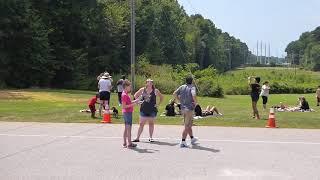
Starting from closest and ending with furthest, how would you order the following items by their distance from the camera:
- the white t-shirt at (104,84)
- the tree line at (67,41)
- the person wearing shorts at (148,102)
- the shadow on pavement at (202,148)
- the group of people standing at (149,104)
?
the shadow on pavement at (202,148) → the group of people standing at (149,104) → the person wearing shorts at (148,102) → the white t-shirt at (104,84) → the tree line at (67,41)

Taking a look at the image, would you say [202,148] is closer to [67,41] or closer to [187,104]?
[187,104]

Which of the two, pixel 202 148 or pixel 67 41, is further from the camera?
pixel 67 41

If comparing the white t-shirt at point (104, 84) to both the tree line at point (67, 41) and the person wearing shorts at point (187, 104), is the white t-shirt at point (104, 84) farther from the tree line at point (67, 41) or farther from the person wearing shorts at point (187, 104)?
the tree line at point (67, 41)

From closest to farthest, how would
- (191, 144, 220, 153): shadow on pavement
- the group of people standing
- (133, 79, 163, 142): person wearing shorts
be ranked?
1. (191, 144, 220, 153): shadow on pavement
2. the group of people standing
3. (133, 79, 163, 142): person wearing shorts

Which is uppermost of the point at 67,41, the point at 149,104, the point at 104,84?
the point at 67,41

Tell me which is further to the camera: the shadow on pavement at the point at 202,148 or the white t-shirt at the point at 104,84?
the white t-shirt at the point at 104,84

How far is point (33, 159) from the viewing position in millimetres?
11938


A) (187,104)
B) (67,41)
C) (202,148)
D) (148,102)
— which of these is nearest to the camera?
(202,148)

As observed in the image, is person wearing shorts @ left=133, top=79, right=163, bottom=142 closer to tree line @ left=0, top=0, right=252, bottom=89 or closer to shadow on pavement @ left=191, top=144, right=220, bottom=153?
shadow on pavement @ left=191, top=144, right=220, bottom=153

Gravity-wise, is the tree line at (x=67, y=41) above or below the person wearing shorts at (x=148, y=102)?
above

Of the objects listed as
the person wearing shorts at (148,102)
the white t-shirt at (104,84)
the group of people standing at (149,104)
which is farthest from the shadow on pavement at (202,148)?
the white t-shirt at (104,84)

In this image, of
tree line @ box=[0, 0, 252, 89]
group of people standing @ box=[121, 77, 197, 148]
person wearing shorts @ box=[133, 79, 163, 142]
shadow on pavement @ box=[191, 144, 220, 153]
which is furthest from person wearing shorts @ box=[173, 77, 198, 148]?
tree line @ box=[0, 0, 252, 89]

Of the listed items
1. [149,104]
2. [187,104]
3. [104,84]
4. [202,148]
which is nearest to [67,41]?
[104,84]

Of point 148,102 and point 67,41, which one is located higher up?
point 67,41
